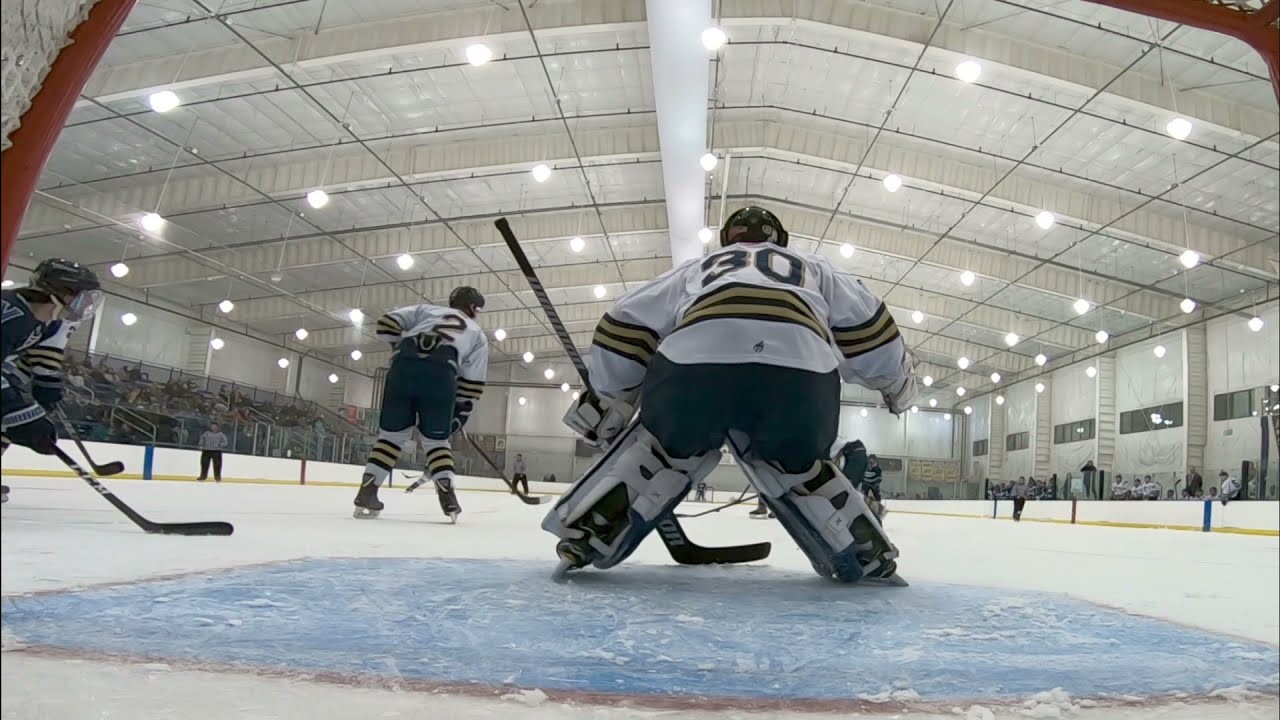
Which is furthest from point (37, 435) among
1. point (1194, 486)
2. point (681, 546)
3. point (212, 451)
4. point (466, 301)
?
point (1194, 486)

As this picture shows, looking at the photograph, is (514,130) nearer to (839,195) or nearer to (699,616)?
(839,195)

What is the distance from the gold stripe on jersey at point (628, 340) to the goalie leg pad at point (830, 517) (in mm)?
392

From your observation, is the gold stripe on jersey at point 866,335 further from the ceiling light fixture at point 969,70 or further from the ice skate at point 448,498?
the ceiling light fixture at point 969,70

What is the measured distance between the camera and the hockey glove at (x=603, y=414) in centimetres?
231

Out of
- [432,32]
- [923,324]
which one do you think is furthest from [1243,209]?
[432,32]

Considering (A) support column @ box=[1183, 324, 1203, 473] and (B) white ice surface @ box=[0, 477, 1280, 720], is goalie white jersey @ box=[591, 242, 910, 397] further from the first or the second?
(A) support column @ box=[1183, 324, 1203, 473]

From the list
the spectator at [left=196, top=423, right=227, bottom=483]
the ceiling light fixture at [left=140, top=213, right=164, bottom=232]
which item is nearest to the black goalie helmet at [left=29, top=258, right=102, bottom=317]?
the spectator at [left=196, top=423, right=227, bottom=483]

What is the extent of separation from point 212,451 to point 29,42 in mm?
10719

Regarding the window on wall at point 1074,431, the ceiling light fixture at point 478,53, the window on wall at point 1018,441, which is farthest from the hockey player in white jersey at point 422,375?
the window on wall at point 1018,441

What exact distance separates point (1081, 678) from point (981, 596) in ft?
3.33

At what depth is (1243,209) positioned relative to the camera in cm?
1335

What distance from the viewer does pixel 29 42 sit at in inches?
24.3

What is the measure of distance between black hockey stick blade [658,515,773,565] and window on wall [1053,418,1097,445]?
22840mm

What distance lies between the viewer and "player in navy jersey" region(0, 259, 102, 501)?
0.65 m
